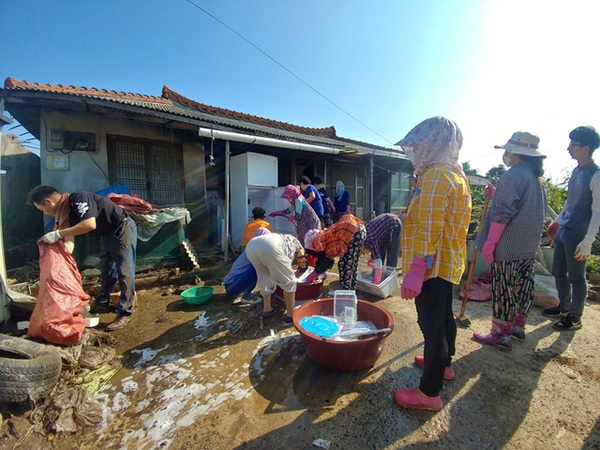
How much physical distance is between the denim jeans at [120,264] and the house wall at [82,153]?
2.37m

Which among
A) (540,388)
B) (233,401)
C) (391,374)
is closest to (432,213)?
(391,374)

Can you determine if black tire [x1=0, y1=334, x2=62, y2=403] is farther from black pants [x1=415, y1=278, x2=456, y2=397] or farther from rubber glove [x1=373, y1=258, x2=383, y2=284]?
rubber glove [x1=373, y1=258, x2=383, y2=284]

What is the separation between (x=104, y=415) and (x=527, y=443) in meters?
2.69

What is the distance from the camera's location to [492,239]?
7.35 ft

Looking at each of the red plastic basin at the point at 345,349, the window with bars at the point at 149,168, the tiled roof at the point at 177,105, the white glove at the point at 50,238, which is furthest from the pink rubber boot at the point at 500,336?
the window with bars at the point at 149,168

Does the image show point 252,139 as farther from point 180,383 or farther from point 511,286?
point 511,286

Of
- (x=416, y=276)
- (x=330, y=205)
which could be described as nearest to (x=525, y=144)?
(x=416, y=276)

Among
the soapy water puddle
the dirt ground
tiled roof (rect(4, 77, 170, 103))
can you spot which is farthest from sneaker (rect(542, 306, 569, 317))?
tiled roof (rect(4, 77, 170, 103))

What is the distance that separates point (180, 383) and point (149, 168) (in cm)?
447

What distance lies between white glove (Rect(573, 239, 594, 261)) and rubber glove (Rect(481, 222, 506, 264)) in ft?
3.03

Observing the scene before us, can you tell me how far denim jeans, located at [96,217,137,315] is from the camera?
308 cm

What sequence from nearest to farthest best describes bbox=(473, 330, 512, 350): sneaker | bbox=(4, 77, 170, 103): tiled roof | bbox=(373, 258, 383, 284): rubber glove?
bbox=(473, 330, 512, 350): sneaker
bbox=(373, 258, 383, 284): rubber glove
bbox=(4, 77, 170, 103): tiled roof

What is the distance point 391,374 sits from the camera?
2.10 m

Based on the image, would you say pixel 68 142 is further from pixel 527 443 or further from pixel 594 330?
pixel 594 330
